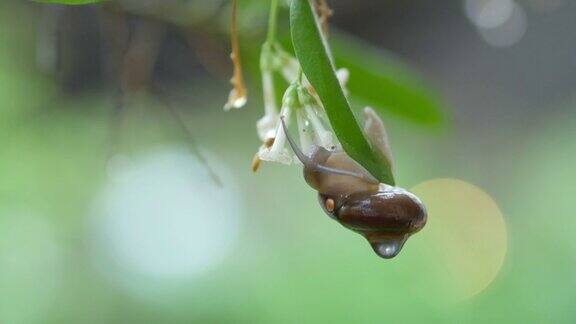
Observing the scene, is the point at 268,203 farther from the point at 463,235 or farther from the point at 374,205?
the point at 374,205

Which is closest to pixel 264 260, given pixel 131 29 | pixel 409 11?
pixel 409 11

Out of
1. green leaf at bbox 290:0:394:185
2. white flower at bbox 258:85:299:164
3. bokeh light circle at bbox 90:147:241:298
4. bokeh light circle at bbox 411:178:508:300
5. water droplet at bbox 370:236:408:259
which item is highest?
green leaf at bbox 290:0:394:185

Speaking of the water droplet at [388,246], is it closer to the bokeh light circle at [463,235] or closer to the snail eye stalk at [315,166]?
the snail eye stalk at [315,166]

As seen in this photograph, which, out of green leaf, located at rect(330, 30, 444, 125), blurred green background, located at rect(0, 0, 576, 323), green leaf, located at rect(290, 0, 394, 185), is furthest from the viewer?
blurred green background, located at rect(0, 0, 576, 323)

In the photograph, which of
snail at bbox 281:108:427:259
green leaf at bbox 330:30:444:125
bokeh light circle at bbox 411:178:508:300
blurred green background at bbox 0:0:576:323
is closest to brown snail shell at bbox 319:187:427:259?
snail at bbox 281:108:427:259

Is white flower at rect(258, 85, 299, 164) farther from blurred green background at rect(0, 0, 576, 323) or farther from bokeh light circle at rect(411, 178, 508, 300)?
bokeh light circle at rect(411, 178, 508, 300)

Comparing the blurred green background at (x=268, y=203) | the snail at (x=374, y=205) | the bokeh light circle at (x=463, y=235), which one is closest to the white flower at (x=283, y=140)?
the snail at (x=374, y=205)

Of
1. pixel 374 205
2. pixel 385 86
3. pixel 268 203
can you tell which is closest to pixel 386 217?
pixel 374 205

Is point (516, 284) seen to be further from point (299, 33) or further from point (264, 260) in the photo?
point (299, 33)
